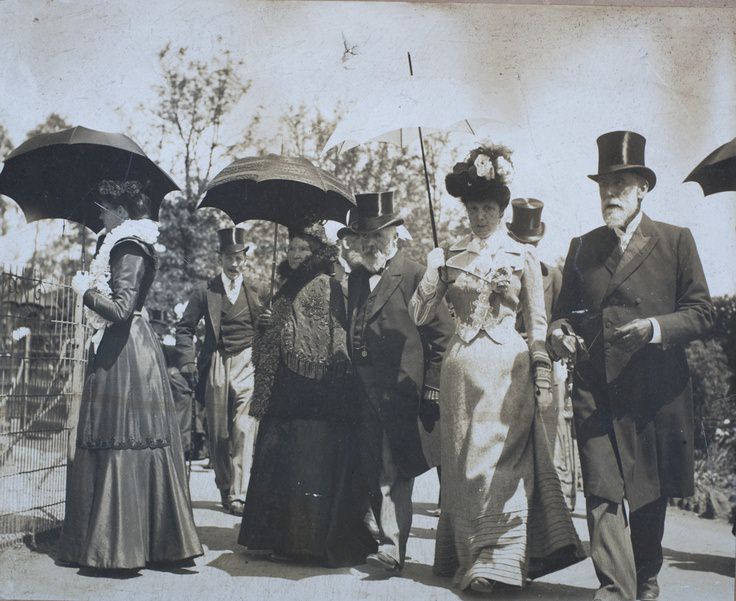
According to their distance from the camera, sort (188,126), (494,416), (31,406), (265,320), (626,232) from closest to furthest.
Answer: (494,416) → (626,232) → (265,320) → (31,406) → (188,126)

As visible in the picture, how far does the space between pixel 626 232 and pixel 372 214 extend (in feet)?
5.29

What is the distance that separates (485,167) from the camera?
5.10 meters

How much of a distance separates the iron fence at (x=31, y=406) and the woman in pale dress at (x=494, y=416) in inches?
97.6

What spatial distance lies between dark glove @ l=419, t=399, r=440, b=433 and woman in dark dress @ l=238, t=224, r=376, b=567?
0.43 meters

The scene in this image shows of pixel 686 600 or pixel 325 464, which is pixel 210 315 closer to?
pixel 325 464

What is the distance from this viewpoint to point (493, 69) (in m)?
6.11

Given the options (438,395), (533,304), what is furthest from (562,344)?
(438,395)

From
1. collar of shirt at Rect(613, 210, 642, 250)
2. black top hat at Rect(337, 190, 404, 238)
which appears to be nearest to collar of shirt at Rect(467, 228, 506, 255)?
collar of shirt at Rect(613, 210, 642, 250)

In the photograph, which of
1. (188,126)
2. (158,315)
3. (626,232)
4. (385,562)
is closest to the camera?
(626,232)

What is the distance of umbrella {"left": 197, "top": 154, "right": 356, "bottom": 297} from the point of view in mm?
5645

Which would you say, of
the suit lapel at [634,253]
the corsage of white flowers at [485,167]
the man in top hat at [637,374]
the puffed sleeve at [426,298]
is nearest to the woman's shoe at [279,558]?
the puffed sleeve at [426,298]

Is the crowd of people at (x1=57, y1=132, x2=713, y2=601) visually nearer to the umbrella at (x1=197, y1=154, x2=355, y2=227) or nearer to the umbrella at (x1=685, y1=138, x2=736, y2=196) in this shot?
the umbrella at (x1=197, y1=154, x2=355, y2=227)

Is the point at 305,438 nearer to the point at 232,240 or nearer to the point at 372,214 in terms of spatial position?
the point at 372,214

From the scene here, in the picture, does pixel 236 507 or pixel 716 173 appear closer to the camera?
pixel 716 173
